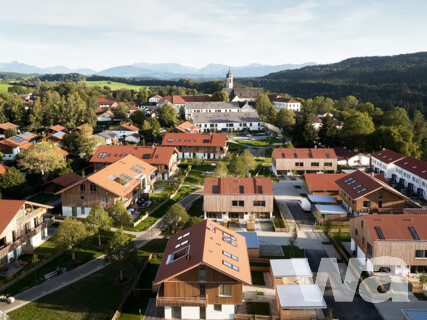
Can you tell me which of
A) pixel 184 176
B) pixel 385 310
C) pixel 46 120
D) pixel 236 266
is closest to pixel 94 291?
pixel 236 266

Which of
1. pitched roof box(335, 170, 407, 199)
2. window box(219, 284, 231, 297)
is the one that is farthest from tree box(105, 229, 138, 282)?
pitched roof box(335, 170, 407, 199)

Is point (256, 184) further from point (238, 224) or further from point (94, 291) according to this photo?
point (94, 291)

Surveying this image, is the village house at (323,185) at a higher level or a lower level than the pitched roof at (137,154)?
lower

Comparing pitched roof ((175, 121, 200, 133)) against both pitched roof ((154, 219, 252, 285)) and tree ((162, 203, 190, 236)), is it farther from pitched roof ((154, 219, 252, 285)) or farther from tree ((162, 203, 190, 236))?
pitched roof ((154, 219, 252, 285))

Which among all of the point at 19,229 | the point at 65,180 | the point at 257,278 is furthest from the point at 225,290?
the point at 65,180

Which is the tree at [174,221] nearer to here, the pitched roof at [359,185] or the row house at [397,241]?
the row house at [397,241]

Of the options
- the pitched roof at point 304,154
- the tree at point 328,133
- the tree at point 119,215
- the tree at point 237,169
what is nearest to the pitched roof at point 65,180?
the tree at point 119,215

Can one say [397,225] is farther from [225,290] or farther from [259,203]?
[225,290]
